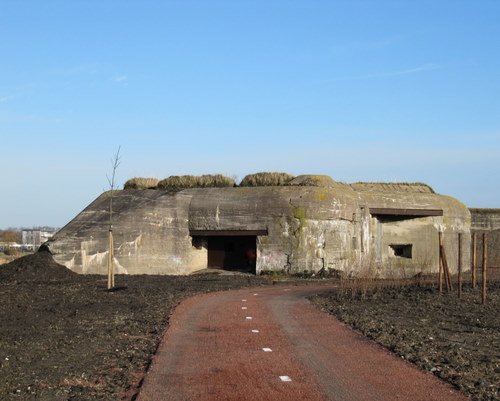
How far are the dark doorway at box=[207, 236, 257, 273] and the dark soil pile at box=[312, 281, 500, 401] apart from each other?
10778mm

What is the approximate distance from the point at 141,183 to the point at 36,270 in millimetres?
8189

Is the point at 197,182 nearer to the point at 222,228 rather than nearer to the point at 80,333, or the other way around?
the point at 222,228

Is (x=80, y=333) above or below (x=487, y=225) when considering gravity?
below

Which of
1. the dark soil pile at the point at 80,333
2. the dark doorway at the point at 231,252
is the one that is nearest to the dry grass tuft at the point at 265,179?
the dark doorway at the point at 231,252

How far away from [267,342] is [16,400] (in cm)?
471

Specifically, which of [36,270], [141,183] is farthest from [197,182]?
[36,270]

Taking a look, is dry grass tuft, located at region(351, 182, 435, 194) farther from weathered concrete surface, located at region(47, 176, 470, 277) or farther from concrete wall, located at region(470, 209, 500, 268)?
concrete wall, located at region(470, 209, 500, 268)

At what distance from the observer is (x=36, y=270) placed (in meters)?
24.4

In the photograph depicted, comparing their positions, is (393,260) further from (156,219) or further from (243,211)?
(156,219)

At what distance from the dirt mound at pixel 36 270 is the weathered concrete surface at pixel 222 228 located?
0.69 m

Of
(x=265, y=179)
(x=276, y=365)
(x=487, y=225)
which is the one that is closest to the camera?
(x=276, y=365)

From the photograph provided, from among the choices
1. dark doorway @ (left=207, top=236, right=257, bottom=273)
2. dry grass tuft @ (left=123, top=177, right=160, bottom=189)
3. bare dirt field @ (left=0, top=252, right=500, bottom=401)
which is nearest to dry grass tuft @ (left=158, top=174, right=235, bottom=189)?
dry grass tuft @ (left=123, top=177, right=160, bottom=189)

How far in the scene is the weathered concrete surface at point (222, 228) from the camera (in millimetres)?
26531

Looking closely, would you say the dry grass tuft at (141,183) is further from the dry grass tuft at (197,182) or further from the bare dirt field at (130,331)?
the bare dirt field at (130,331)
